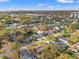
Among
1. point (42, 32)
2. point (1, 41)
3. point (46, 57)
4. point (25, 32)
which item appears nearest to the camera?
point (46, 57)

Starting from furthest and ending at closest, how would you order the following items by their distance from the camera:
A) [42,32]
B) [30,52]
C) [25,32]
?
[42,32] → [25,32] → [30,52]

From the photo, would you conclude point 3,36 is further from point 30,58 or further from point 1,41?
point 30,58

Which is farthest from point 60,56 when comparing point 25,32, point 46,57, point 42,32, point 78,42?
point 42,32

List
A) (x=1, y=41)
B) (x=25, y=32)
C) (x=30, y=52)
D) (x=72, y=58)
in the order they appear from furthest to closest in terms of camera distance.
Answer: (x=25, y=32) → (x=1, y=41) → (x=30, y=52) → (x=72, y=58)

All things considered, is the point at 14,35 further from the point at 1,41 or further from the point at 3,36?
the point at 1,41

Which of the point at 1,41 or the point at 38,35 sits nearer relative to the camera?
the point at 1,41

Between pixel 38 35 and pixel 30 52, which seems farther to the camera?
pixel 38 35

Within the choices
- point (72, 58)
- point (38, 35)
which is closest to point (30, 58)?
point (72, 58)

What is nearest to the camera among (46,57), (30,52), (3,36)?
(46,57)

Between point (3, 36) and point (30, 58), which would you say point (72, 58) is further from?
point (3, 36)
